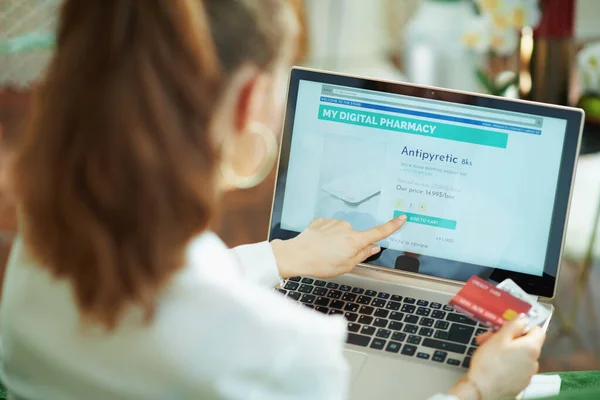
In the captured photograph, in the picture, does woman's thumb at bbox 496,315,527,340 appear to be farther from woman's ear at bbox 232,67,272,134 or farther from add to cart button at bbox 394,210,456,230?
woman's ear at bbox 232,67,272,134

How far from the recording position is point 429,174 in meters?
1.10

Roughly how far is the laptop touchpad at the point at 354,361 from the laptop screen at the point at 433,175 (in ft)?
0.64

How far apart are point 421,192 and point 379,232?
8cm

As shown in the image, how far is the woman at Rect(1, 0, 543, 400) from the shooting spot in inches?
23.1

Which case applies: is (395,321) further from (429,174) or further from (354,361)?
(429,174)

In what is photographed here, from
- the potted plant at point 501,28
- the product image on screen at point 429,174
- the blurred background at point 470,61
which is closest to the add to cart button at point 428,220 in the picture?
the product image on screen at point 429,174

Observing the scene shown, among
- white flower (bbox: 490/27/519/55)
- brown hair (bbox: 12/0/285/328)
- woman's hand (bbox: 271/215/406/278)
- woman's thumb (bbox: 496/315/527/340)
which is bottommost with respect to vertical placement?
woman's thumb (bbox: 496/315/527/340)

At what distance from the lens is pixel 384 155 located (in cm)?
111

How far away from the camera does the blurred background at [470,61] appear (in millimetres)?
1822

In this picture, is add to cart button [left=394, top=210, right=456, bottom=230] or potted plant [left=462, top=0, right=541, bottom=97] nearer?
add to cart button [left=394, top=210, right=456, bottom=230]

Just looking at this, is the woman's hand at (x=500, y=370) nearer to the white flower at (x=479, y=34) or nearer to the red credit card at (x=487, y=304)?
the red credit card at (x=487, y=304)

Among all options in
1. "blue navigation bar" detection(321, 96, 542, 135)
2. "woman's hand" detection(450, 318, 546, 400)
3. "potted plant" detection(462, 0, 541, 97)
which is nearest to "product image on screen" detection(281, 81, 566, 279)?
"blue navigation bar" detection(321, 96, 542, 135)

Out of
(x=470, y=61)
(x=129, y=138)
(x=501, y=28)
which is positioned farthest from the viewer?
(x=470, y=61)

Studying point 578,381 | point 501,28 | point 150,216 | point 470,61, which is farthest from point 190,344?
point 470,61
